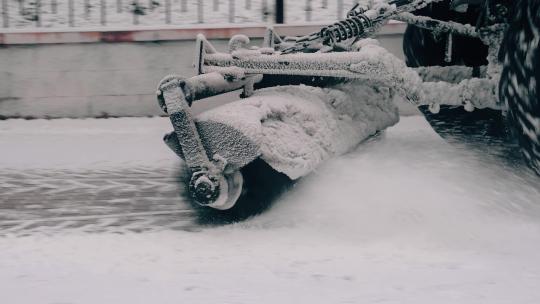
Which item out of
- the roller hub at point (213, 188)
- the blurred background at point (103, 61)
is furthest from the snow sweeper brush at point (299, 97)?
the blurred background at point (103, 61)

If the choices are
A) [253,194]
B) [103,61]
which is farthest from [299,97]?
[103,61]

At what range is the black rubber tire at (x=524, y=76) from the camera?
3.19 m

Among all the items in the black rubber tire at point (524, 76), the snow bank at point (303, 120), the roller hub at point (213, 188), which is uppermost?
the black rubber tire at point (524, 76)

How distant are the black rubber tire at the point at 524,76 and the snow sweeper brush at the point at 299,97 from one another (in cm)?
30

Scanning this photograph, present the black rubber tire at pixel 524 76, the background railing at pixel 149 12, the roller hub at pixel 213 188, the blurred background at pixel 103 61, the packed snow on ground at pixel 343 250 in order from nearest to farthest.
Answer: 1. the packed snow on ground at pixel 343 250
2. the black rubber tire at pixel 524 76
3. the roller hub at pixel 213 188
4. the blurred background at pixel 103 61
5. the background railing at pixel 149 12

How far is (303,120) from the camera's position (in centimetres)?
363

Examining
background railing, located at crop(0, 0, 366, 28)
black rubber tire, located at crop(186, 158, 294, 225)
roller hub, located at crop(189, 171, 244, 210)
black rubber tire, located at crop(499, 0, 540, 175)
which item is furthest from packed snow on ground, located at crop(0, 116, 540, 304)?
background railing, located at crop(0, 0, 366, 28)

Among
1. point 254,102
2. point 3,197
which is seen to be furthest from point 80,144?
point 254,102

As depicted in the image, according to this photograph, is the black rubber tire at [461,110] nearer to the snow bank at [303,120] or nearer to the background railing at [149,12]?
the snow bank at [303,120]

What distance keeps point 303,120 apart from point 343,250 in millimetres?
723

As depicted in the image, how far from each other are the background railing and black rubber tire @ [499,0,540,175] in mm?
3788

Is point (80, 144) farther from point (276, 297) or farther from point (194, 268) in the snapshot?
point (276, 297)

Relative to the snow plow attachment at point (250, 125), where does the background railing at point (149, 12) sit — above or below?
above

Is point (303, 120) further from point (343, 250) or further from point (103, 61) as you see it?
point (103, 61)
